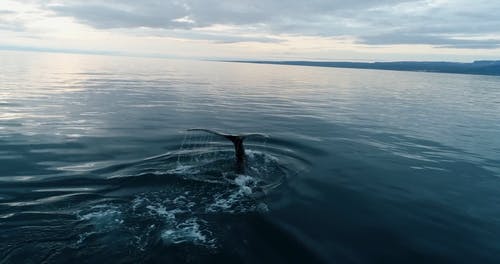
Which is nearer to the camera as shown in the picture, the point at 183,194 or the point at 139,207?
the point at 139,207

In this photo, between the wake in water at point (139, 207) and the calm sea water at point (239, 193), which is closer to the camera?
the wake in water at point (139, 207)

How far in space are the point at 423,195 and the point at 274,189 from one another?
22.4 feet

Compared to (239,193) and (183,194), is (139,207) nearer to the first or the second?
(183,194)

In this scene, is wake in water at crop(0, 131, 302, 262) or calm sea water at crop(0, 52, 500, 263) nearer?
wake in water at crop(0, 131, 302, 262)

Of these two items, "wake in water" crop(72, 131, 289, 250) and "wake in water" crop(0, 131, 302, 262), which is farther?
"wake in water" crop(72, 131, 289, 250)

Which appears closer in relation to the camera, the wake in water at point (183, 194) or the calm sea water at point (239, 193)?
the calm sea water at point (239, 193)

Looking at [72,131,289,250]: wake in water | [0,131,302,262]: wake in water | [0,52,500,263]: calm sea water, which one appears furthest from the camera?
[72,131,289,250]: wake in water

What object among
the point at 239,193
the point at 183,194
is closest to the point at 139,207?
the point at 183,194

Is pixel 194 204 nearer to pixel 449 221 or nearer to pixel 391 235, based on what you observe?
pixel 391 235

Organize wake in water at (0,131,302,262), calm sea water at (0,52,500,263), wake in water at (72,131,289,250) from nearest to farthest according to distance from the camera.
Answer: wake in water at (0,131,302,262), calm sea water at (0,52,500,263), wake in water at (72,131,289,250)

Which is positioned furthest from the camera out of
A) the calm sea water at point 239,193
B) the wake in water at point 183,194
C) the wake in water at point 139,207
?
the wake in water at point 183,194

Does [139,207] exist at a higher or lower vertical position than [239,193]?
higher

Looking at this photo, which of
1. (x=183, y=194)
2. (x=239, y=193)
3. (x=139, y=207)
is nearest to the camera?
(x=139, y=207)

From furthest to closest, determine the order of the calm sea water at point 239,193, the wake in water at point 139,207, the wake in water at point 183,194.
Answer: the wake in water at point 183,194 < the calm sea water at point 239,193 < the wake in water at point 139,207
